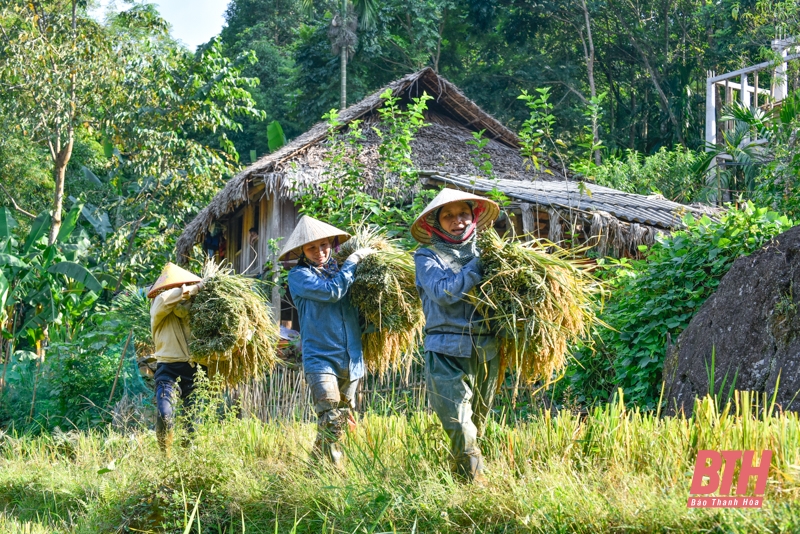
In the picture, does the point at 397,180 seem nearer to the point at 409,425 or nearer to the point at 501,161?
the point at 501,161

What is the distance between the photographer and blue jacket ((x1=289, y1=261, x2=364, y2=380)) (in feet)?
16.8

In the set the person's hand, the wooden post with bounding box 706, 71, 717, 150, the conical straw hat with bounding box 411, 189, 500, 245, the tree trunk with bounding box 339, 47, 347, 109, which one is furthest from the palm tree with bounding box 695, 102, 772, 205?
the tree trunk with bounding box 339, 47, 347, 109

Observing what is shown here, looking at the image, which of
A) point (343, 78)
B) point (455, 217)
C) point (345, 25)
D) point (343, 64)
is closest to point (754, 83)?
point (343, 78)

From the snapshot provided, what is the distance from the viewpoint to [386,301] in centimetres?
530

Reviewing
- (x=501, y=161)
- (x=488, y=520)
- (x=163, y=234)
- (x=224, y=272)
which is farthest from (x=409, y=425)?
(x=163, y=234)

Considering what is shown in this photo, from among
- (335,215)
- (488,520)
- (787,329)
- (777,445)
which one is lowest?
(488,520)

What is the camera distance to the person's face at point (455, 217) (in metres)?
4.63

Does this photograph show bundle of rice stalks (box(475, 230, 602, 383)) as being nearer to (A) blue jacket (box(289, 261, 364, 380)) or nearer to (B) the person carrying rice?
(A) blue jacket (box(289, 261, 364, 380))

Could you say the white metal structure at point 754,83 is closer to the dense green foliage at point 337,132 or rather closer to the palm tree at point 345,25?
the dense green foliage at point 337,132

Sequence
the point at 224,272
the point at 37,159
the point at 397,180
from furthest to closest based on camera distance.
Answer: the point at 37,159, the point at 397,180, the point at 224,272

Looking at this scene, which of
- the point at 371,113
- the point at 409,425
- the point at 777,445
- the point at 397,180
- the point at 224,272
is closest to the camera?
the point at 777,445

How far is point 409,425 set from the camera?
17.3 feet

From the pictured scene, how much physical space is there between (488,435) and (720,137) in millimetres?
13558

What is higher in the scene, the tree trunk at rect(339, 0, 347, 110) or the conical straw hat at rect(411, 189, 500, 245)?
the tree trunk at rect(339, 0, 347, 110)
